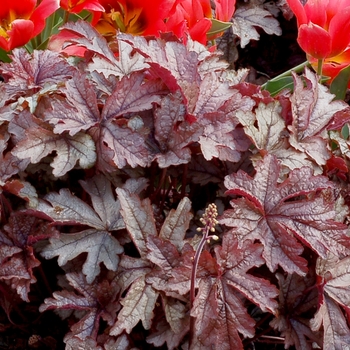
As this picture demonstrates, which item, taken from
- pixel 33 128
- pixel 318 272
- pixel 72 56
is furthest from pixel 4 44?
pixel 318 272

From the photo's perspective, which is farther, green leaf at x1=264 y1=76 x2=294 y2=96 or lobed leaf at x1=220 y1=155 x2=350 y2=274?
green leaf at x1=264 y1=76 x2=294 y2=96

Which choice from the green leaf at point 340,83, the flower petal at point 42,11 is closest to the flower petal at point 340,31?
the green leaf at point 340,83

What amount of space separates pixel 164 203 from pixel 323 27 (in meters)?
0.43

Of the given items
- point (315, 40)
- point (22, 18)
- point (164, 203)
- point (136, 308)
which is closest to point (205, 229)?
point (136, 308)

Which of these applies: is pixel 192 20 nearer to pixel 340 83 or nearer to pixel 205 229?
pixel 340 83

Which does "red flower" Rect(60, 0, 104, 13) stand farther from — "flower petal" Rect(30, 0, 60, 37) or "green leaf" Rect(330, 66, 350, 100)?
"green leaf" Rect(330, 66, 350, 100)

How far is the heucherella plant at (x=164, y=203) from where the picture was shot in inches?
32.4

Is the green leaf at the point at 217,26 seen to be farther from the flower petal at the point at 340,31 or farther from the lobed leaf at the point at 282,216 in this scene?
the lobed leaf at the point at 282,216

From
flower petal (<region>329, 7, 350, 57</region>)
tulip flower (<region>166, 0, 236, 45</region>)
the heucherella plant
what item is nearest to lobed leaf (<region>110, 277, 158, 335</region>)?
the heucherella plant

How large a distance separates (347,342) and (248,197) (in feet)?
0.79

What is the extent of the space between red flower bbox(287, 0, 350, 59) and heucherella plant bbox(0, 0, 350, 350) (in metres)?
0.14

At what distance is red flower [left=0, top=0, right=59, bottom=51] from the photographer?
1084 mm

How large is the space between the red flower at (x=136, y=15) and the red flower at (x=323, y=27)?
24cm

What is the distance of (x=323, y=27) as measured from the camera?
1123mm
